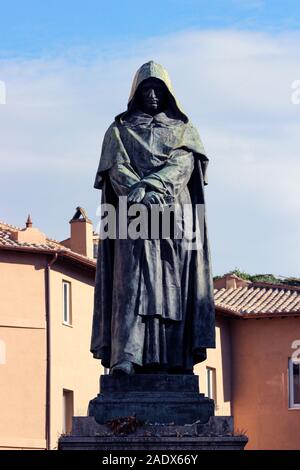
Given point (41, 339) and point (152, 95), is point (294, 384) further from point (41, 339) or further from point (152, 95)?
point (152, 95)

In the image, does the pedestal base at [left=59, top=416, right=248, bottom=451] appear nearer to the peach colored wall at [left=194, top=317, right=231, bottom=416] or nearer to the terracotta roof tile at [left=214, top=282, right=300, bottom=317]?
the terracotta roof tile at [left=214, top=282, right=300, bottom=317]

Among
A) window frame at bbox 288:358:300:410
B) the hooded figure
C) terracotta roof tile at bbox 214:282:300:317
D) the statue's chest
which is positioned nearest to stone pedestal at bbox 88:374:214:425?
the hooded figure

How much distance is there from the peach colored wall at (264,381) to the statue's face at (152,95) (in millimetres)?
56615

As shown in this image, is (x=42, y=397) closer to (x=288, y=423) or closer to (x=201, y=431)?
(x=288, y=423)

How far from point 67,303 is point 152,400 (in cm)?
4768

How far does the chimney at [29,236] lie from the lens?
215ft

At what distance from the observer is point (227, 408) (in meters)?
78.4

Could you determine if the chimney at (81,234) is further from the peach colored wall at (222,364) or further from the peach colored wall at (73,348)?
the peach colored wall at (222,364)

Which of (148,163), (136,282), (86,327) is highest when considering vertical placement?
(86,327)

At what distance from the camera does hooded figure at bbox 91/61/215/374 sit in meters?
19.3

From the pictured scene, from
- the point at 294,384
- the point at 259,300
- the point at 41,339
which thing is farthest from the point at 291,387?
the point at 41,339

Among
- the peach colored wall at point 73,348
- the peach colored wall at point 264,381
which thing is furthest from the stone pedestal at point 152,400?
the peach colored wall at point 264,381
